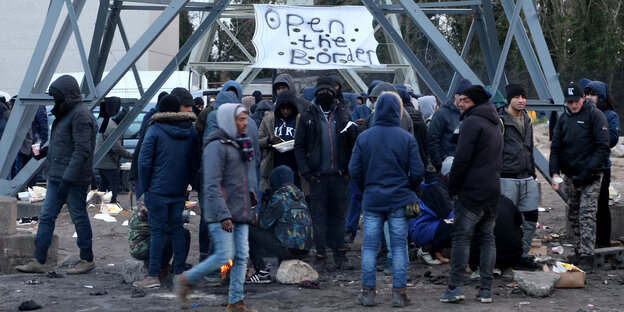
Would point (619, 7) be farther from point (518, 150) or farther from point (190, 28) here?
point (518, 150)

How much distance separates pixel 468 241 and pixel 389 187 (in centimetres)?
78

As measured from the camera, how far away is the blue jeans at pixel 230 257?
19.5ft

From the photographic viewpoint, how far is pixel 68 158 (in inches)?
309

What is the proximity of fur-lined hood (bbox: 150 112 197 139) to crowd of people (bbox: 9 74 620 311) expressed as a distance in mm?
12

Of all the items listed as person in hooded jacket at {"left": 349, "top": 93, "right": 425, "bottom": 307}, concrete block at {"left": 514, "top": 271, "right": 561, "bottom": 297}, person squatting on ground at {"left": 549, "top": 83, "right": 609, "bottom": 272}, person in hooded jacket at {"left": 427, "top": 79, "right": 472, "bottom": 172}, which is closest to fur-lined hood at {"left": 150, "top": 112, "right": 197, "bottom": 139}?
person in hooded jacket at {"left": 349, "top": 93, "right": 425, "bottom": 307}

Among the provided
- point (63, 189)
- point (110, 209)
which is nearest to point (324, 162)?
point (63, 189)

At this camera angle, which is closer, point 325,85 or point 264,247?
point 264,247

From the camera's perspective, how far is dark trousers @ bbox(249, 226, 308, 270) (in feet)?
24.1

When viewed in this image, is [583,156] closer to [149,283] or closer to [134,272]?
[149,283]

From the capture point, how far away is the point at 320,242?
8102mm

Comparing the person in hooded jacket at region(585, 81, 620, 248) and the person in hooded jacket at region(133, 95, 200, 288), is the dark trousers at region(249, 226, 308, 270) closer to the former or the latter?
the person in hooded jacket at region(133, 95, 200, 288)

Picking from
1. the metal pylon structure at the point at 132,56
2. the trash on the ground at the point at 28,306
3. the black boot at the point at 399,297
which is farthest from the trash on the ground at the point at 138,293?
Answer: the metal pylon structure at the point at 132,56

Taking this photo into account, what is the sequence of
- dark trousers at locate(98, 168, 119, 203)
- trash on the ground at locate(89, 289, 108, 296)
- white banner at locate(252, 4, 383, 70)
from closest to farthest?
trash on the ground at locate(89, 289, 108, 296), white banner at locate(252, 4, 383, 70), dark trousers at locate(98, 168, 119, 203)

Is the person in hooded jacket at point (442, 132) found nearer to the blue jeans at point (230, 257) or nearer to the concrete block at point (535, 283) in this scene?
the concrete block at point (535, 283)
